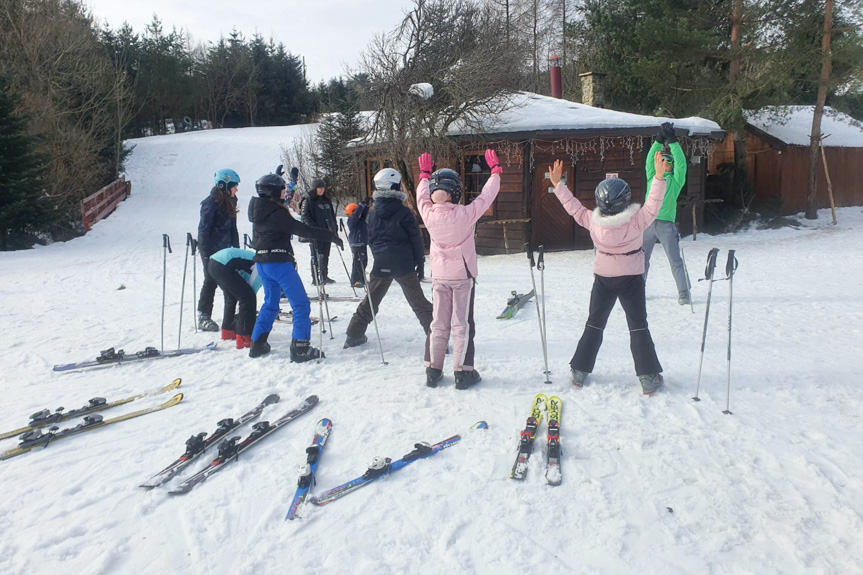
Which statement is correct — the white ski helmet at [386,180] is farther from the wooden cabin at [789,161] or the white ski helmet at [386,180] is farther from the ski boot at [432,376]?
the wooden cabin at [789,161]

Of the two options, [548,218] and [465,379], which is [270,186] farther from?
[548,218]

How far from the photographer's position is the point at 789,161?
17688 millimetres

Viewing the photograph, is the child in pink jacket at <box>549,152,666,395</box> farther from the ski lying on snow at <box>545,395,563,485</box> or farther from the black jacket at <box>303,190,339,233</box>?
the black jacket at <box>303,190,339,233</box>

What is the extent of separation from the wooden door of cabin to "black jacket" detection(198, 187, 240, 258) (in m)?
8.27

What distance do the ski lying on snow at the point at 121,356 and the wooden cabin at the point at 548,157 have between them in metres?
8.35

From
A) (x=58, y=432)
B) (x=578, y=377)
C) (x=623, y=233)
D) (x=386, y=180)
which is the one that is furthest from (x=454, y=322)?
(x=58, y=432)

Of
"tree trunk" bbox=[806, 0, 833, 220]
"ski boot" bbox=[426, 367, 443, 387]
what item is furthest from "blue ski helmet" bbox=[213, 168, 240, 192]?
"tree trunk" bbox=[806, 0, 833, 220]

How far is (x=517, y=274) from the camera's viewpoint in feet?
32.5

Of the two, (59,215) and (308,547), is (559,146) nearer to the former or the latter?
(308,547)

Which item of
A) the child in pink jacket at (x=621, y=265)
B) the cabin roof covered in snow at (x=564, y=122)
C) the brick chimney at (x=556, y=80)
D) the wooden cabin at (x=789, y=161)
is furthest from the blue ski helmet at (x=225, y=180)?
the wooden cabin at (x=789, y=161)

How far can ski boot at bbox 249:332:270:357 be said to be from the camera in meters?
5.45

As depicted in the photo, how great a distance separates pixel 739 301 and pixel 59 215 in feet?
56.1

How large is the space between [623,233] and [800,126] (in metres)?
19.6

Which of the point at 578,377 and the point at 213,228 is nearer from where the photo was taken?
the point at 578,377
